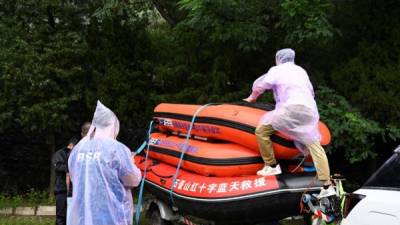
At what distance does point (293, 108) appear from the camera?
556cm

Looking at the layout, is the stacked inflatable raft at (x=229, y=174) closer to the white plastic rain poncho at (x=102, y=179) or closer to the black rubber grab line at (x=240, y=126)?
the black rubber grab line at (x=240, y=126)

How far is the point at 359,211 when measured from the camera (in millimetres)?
4051

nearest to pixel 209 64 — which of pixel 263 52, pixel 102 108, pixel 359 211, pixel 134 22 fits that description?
pixel 263 52

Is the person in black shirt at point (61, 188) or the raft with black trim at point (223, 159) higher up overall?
the raft with black trim at point (223, 159)

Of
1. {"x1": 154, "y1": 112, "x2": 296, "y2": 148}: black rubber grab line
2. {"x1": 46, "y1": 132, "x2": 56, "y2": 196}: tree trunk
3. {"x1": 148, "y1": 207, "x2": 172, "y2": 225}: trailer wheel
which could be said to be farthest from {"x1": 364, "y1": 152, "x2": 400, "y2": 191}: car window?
{"x1": 46, "y1": 132, "x2": 56, "y2": 196}: tree trunk

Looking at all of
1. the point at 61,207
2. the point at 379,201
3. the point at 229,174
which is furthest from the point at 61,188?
the point at 379,201

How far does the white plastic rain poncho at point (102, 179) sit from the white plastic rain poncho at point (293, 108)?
1.78 metres

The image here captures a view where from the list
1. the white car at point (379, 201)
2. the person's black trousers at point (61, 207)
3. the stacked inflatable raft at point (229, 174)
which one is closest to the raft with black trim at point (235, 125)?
the stacked inflatable raft at point (229, 174)

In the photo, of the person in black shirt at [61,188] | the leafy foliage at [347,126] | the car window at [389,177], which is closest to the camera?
the car window at [389,177]

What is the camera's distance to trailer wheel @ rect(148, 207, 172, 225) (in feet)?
24.0

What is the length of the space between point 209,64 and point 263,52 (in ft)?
3.58

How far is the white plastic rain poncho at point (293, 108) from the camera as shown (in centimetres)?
554

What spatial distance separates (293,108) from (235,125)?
27.4 inches

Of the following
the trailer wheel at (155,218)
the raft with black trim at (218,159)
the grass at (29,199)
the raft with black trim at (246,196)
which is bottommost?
the grass at (29,199)
